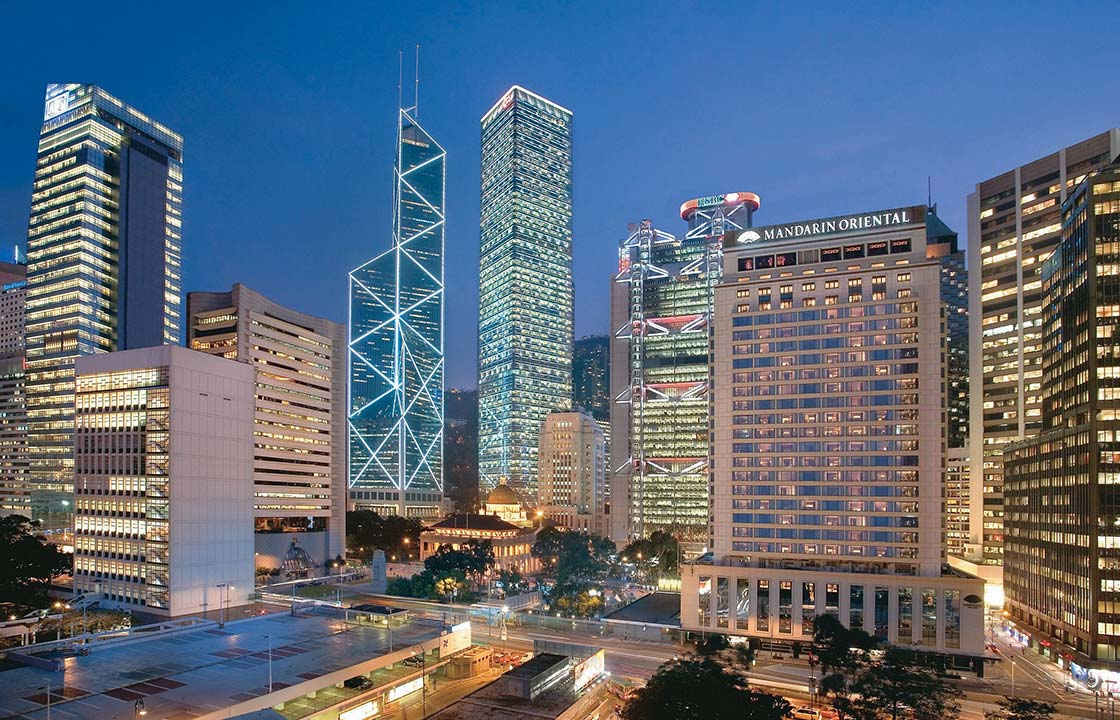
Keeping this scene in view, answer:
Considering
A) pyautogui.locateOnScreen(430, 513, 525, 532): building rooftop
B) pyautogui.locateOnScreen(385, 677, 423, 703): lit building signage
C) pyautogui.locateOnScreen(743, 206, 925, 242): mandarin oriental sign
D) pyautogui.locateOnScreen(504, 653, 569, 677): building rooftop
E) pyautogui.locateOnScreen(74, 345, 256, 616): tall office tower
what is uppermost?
pyautogui.locateOnScreen(743, 206, 925, 242): mandarin oriental sign

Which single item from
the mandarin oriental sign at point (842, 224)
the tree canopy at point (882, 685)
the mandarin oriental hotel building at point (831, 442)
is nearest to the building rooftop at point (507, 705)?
the tree canopy at point (882, 685)

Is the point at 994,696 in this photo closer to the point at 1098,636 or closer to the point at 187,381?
the point at 1098,636

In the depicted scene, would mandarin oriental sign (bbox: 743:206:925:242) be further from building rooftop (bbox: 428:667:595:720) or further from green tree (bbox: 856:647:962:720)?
building rooftop (bbox: 428:667:595:720)

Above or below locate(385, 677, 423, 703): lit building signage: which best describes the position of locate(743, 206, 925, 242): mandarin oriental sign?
above

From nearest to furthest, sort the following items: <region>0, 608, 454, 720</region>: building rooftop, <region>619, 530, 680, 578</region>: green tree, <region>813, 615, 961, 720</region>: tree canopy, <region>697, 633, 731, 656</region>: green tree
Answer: <region>0, 608, 454, 720</region>: building rooftop < <region>813, 615, 961, 720</region>: tree canopy < <region>697, 633, 731, 656</region>: green tree < <region>619, 530, 680, 578</region>: green tree

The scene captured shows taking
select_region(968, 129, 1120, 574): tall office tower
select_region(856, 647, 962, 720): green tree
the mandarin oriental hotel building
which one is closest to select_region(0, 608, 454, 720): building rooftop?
select_region(856, 647, 962, 720): green tree

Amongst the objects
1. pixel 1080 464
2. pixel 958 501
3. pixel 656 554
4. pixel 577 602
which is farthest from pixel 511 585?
pixel 958 501

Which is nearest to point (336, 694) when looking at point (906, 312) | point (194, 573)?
point (194, 573)

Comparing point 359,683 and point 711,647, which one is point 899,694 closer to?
point 711,647
